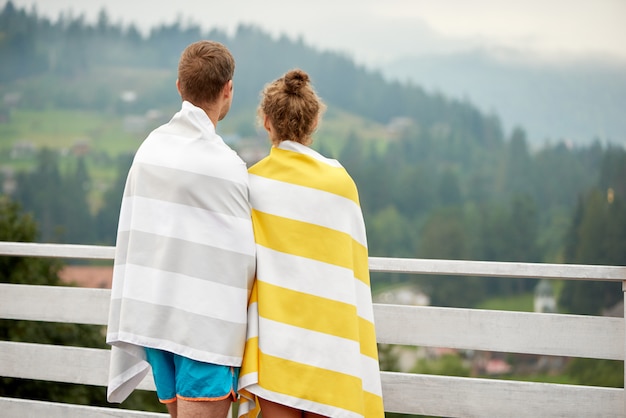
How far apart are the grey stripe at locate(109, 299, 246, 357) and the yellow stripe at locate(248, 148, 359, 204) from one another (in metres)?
0.35

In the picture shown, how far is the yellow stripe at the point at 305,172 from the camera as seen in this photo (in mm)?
1665

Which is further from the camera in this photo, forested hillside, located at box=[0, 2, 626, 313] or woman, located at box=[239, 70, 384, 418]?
forested hillside, located at box=[0, 2, 626, 313]

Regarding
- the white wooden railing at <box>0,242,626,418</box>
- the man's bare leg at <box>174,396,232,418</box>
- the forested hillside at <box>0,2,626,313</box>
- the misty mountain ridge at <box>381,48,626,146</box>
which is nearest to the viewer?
the man's bare leg at <box>174,396,232,418</box>

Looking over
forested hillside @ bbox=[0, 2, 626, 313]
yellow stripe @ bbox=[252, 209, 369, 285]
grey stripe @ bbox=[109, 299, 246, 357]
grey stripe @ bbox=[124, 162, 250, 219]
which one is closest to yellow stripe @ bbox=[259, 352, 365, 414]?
grey stripe @ bbox=[109, 299, 246, 357]

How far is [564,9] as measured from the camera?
206ft

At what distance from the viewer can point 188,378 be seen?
Answer: 5.17 feet

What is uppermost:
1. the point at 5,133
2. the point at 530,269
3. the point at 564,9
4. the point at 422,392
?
the point at 564,9

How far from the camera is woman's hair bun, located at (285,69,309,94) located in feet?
5.56

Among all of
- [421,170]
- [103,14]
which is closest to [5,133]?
[103,14]

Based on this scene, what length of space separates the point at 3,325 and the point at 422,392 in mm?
19085

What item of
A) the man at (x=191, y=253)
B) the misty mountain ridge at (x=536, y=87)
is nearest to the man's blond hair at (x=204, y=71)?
the man at (x=191, y=253)

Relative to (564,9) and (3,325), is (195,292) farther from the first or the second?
(564,9)

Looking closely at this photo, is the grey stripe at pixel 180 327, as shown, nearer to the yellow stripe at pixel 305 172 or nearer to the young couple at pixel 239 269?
the young couple at pixel 239 269

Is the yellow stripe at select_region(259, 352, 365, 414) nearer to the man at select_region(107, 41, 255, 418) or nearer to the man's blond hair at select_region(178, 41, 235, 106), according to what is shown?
the man at select_region(107, 41, 255, 418)
